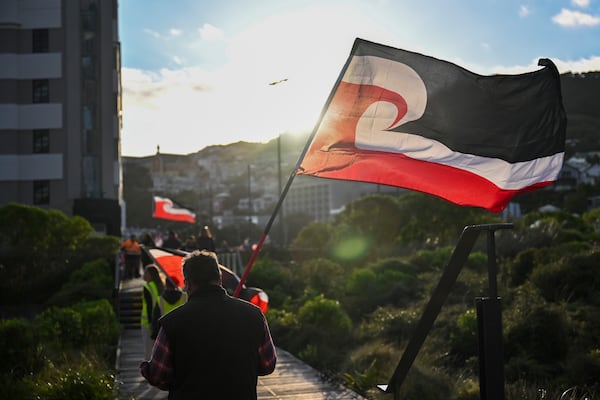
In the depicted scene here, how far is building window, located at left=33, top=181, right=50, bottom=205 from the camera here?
43344 millimetres

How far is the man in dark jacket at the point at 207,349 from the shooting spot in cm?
398

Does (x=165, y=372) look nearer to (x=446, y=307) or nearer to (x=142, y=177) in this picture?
(x=446, y=307)

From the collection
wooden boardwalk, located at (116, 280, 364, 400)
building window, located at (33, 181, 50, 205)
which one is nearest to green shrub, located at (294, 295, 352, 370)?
wooden boardwalk, located at (116, 280, 364, 400)

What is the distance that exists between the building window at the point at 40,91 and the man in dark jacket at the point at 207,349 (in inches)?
1666

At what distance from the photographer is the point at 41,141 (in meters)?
43.7

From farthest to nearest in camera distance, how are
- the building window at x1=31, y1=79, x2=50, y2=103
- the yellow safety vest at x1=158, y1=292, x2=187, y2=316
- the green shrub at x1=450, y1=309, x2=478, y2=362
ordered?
the building window at x1=31, y1=79, x2=50, y2=103
the green shrub at x1=450, y1=309, x2=478, y2=362
the yellow safety vest at x1=158, y1=292, x2=187, y2=316

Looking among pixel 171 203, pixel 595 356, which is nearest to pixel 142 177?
pixel 171 203

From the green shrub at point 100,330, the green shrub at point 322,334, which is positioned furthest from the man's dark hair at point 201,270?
the green shrub at point 100,330

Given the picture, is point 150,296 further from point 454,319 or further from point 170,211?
point 170,211

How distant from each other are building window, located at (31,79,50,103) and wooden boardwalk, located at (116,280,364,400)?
34.1 m

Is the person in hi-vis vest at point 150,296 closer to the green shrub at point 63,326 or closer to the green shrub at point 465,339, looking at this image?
the green shrub at point 63,326

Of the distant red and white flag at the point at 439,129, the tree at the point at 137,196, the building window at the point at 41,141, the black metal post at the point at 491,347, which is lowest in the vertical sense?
the tree at the point at 137,196

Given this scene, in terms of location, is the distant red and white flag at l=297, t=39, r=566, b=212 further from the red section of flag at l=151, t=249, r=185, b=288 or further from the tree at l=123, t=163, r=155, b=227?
the tree at l=123, t=163, r=155, b=227

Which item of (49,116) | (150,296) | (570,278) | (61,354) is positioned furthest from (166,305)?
(49,116)
